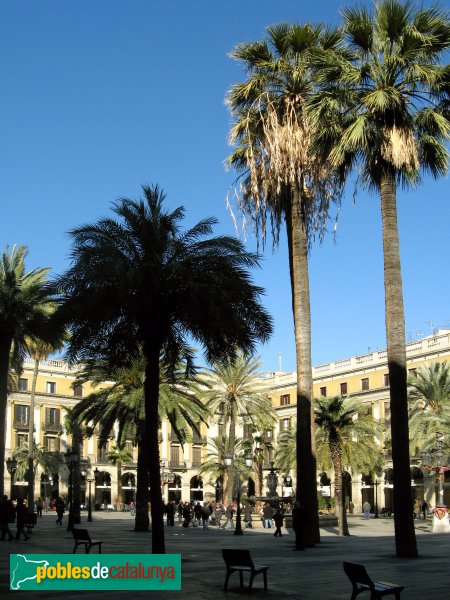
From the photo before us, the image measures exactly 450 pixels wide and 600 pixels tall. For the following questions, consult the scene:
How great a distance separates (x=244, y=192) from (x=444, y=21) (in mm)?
8489

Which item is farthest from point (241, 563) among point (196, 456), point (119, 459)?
point (196, 456)

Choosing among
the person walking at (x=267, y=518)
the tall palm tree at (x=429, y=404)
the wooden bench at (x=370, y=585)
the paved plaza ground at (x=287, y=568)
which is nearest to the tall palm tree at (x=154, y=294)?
the paved plaza ground at (x=287, y=568)

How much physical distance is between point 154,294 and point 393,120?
25.4 feet

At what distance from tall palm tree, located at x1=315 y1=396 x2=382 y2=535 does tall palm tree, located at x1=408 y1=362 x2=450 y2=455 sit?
401 cm

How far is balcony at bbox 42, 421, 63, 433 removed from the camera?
270 ft

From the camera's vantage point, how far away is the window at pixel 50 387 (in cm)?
8338

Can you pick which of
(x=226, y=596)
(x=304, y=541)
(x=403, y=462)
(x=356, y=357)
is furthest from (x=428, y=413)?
(x=226, y=596)

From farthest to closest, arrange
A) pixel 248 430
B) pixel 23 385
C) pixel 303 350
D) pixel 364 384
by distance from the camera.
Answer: pixel 23 385, pixel 364 384, pixel 248 430, pixel 303 350

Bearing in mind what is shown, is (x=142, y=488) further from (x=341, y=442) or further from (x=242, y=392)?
(x=242, y=392)

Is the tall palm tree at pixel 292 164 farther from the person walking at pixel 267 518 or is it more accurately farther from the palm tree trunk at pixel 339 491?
the person walking at pixel 267 518

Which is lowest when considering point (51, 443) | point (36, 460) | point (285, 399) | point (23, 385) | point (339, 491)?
point (339, 491)

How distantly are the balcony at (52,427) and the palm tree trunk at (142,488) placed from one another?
1869 inches

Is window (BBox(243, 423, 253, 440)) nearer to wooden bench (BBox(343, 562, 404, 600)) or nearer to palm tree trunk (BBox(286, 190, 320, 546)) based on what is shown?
palm tree trunk (BBox(286, 190, 320, 546))

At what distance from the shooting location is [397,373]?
68.4 ft
